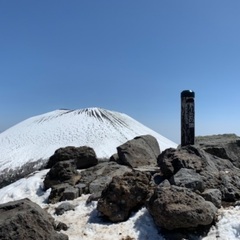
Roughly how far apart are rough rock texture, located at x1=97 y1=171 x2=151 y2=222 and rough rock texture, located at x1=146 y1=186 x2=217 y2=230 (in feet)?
2.81

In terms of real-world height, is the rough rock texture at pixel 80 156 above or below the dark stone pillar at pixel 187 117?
below

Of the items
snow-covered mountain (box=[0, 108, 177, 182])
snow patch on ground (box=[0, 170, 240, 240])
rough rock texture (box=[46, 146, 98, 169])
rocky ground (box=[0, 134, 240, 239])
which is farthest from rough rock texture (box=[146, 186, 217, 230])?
snow-covered mountain (box=[0, 108, 177, 182])

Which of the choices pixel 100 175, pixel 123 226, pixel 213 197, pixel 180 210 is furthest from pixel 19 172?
pixel 180 210

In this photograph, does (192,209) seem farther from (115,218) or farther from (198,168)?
(198,168)

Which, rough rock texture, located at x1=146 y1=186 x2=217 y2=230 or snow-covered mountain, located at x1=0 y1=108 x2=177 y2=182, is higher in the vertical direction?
rough rock texture, located at x1=146 y1=186 x2=217 y2=230

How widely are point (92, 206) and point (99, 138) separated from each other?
18.9 m

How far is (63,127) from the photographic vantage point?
32.8 m

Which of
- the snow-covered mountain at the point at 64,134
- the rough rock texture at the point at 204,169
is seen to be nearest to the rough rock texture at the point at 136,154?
the rough rock texture at the point at 204,169

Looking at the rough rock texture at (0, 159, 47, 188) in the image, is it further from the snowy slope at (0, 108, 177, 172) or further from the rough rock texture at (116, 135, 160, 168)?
the rough rock texture at (116, 135, 160, 168)

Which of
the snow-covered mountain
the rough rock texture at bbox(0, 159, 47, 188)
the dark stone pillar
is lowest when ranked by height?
the rough rock texture at bbox(0, 159, 47, 188)

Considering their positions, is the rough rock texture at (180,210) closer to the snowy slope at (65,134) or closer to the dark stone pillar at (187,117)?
the dark stone pillar at (187,117)

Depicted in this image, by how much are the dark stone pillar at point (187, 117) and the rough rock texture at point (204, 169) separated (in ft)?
7.03

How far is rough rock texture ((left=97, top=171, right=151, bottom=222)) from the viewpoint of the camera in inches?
366

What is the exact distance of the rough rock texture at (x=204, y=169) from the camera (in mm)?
10352
